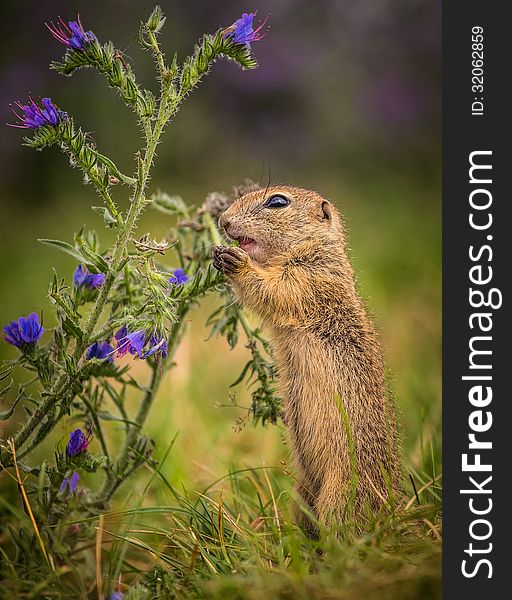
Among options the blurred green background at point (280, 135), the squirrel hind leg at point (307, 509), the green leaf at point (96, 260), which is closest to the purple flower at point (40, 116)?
the green leaf at point (96, 260)

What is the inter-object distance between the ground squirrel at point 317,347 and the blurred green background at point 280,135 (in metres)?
A: 2.26

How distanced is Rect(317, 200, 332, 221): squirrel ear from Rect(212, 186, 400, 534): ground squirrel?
0.09 ft

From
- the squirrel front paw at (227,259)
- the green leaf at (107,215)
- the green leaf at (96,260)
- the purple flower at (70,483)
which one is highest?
the squirrel front paw at (227,259)

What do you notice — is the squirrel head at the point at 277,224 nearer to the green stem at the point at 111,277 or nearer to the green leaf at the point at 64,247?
the green stem at the point at 111,277

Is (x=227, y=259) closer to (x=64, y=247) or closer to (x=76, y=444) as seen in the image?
(x=64, y=247)

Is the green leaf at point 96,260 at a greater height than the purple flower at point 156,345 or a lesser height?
greater

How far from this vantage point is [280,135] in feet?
32.1

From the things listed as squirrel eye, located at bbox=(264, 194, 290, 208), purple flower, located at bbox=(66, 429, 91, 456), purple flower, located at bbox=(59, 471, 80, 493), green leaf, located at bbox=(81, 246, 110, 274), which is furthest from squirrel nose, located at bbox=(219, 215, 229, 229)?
purple flower, located at bbox=(59, 471, 80, 493)

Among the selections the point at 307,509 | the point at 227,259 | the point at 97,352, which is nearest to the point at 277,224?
the point at 227,259

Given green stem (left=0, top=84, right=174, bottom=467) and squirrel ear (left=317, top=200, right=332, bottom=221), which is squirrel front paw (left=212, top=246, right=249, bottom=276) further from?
squirrel ear (left=317, top=200, right=332, bottom=221)

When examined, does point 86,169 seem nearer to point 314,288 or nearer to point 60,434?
point 314,288

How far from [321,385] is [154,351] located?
2.37ft

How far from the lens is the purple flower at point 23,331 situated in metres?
2.80

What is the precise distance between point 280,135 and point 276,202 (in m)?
6.65
